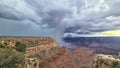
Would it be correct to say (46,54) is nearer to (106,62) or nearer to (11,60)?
(106,62)

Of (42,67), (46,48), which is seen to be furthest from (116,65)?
(46,48)

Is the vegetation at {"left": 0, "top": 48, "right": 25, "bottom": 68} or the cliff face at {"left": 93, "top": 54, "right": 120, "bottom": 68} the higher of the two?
the vegetation at {"left": 0, "top": 48, "right": 25, "bottom": 68}

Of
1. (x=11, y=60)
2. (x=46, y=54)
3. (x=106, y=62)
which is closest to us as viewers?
(x=11, y=60)

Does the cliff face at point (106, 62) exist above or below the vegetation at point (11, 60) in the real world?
below

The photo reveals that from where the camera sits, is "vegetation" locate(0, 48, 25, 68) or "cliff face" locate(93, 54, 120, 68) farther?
"cliff face" locate(93, 54, 120, 68)

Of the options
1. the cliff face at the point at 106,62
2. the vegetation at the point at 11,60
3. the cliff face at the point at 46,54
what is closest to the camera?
the vegetation at the point at 11,60

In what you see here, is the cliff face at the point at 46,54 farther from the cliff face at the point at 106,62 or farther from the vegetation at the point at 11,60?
the vegetation at the point at 11,60

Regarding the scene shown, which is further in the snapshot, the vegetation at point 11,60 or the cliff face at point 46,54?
the cliff face at point 46,54

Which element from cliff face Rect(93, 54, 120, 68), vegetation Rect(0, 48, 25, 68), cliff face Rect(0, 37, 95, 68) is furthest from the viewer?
cliff face Rect(0, 37, 95, 68)

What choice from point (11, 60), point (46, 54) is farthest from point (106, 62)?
point (46, 54)

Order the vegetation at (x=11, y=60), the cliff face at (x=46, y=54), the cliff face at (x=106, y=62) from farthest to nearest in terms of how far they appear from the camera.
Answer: the cliff face at (x=46, y=54)
the cliff face at (x=106, y=62)
the vegetation at (x=11, y=60)

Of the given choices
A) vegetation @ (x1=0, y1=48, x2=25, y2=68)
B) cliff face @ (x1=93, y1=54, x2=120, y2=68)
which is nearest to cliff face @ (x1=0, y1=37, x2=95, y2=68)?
cliff face @ (x1=93, y1=54, x2=120, y2=68)

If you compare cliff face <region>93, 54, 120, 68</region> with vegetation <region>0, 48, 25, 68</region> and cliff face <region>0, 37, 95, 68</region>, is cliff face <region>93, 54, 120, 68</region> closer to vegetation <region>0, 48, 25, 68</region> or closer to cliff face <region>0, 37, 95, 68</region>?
vegetation <region>0, 48, 25, 68</region>

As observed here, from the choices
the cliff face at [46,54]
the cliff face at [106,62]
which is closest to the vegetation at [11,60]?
the cliff face at [106,62]
